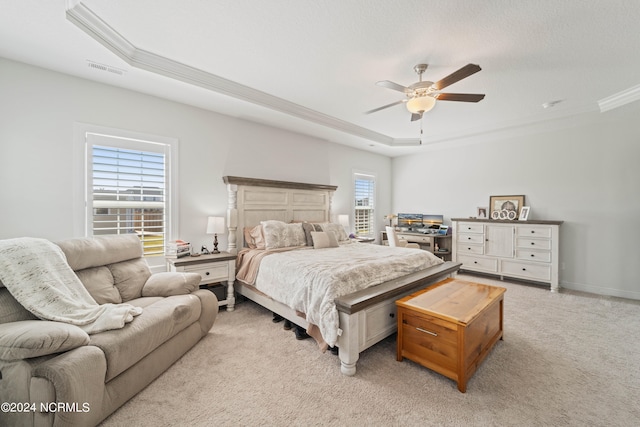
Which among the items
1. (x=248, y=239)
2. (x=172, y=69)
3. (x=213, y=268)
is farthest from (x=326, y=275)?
(x=172, y=69)

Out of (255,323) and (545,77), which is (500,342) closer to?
(255,323)

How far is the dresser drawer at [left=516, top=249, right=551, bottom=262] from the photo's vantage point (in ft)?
14.1

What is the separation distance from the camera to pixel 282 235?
370cm

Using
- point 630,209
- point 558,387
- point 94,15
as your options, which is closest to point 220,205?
point 94,15

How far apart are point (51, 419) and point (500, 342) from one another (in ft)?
11.3

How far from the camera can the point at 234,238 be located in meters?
3.78

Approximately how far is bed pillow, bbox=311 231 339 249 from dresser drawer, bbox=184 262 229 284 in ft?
4.14

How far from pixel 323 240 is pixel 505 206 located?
383 centimetres

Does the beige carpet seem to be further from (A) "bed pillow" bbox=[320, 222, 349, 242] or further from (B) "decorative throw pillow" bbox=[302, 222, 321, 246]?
(A) "bed pillow" bbox=[320, 222, 349, 242]

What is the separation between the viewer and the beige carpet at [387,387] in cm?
165

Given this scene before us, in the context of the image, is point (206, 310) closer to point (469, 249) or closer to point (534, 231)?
point (469, 249)

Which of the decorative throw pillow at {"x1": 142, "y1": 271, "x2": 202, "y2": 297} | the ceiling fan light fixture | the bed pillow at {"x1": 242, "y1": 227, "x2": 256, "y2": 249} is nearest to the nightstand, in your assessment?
the bed pillow at {"x1": 242, "y1": 227, "x2": 256, "y2": 249}

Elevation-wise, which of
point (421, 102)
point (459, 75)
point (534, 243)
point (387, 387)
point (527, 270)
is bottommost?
point (387, 387)

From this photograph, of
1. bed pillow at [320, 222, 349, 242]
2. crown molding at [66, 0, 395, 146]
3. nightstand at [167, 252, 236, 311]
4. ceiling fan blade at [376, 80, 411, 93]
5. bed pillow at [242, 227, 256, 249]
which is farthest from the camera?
bed pillow at [320, 222, 349, 242]
